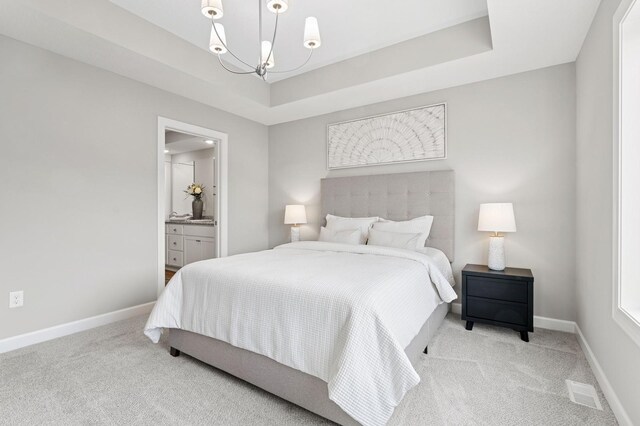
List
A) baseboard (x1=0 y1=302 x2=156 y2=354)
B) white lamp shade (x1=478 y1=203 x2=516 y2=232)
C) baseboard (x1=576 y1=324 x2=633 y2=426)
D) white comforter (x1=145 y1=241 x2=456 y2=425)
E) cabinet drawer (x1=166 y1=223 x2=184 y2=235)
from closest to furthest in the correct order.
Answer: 1. white comforter (x1=145 y1=241 x2=456 y2=425)
2. baseboard (x1=576 y1=324 x2=633 y2=426)
3. baseboard (x1=0 y1=302 x2=156 y2=354)
4. white lamp shade (x1=478 y1=203 x2=516 y2=232)
5. cabinet drawer (x1=166 y1=223 x2=184 y2=235)

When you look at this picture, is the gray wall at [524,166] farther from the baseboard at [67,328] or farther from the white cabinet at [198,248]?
the baseboard at [67,328]

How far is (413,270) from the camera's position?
7.07 ft

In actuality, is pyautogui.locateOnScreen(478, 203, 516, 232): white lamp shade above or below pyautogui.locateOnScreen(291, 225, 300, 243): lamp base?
above

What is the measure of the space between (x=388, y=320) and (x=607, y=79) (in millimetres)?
1913

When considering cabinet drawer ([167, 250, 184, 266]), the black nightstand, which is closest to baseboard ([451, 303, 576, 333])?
the black nightstand

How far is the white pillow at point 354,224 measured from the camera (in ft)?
11.2

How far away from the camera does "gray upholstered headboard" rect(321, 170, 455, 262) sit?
320 centimetres

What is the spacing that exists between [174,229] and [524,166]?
16.9 ft

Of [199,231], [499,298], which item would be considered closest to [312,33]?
[499,298]

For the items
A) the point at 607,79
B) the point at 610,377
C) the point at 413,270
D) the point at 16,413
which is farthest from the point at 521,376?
the point at 16,413

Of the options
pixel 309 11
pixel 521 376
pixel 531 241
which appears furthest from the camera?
pixel 531 241

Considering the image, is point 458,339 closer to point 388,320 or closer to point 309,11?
point 388,320

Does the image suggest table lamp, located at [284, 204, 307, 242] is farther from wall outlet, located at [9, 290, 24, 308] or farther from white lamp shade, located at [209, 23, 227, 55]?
wall outlet, located at [9, 290, 24, 308]

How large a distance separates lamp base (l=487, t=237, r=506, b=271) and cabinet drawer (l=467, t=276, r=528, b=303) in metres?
0.19
